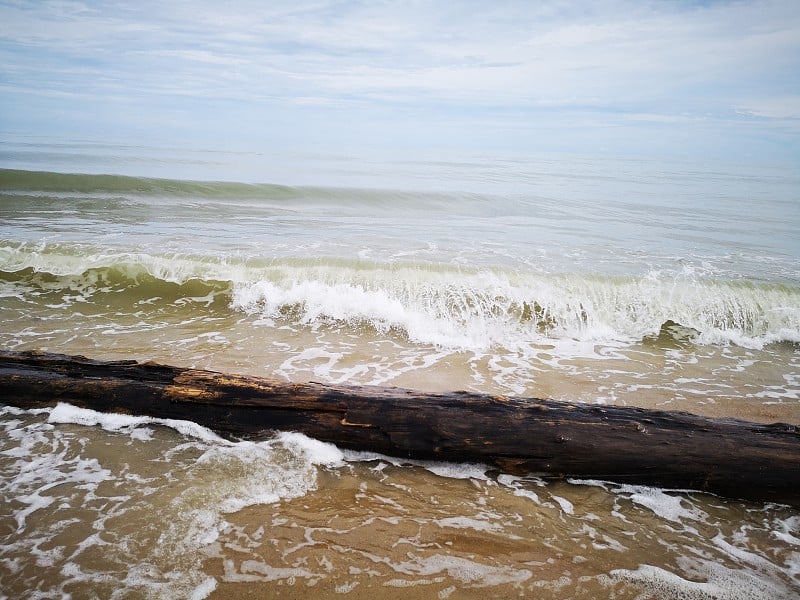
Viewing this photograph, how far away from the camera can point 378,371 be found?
19.0ft

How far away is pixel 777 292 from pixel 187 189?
60.3ft

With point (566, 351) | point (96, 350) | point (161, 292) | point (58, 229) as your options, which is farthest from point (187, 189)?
point (566, 351)

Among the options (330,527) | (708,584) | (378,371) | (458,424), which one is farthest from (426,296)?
(708,584)

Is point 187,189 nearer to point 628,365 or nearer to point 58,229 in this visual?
point 58,229

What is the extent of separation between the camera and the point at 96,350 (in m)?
5.83

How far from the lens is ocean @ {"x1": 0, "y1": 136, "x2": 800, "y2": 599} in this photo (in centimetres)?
260

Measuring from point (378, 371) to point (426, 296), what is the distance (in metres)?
2.58

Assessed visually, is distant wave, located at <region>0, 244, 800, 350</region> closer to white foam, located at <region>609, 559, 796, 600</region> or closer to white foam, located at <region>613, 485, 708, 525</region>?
white foam, located at <region>613, 485, 708, 525</region>

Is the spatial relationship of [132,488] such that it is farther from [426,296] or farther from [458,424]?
[426,296]

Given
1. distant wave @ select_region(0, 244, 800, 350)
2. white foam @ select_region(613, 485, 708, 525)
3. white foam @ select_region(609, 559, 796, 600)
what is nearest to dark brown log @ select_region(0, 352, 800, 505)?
white foam @ select_region(613, 485, 708, 525)

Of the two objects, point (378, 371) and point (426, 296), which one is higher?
point (426, 296)

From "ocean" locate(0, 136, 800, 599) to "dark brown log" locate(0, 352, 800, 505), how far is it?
0.42 ft

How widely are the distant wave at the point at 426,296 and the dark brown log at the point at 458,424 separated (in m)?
3.24

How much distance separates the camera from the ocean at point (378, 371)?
260 centimetres
